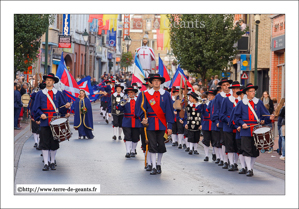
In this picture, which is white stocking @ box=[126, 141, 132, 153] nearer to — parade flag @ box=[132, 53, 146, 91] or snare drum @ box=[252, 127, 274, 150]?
snare drum @ box=[252, 127, 274, 150]

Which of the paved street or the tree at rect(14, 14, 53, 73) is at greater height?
the tree at rect(14, 14, 53, 73)

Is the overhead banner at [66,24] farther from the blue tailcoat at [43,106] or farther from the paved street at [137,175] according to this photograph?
the blue tailcoat at [43,106]

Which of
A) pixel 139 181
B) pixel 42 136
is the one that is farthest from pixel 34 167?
pixel 139 181

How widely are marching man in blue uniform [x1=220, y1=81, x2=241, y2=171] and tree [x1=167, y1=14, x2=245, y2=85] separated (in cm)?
1478

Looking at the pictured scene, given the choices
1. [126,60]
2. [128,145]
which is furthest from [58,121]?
[126,60]

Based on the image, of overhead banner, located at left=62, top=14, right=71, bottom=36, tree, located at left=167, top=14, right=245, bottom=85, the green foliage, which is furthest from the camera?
the green foliage

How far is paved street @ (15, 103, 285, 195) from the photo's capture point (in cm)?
1023

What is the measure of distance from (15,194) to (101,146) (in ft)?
29.5

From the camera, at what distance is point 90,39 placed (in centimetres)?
5441

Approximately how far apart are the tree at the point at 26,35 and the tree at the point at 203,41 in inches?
333

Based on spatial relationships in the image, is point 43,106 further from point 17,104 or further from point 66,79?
point 17,104

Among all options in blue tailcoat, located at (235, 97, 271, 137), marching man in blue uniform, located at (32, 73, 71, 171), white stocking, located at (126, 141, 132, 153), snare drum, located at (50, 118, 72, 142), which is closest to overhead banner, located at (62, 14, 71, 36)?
white stocking, located at (126, 141, 132, 153)

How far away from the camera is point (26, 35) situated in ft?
65.1

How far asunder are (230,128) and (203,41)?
15673 mm
